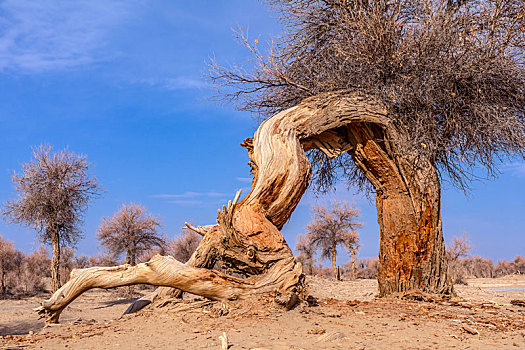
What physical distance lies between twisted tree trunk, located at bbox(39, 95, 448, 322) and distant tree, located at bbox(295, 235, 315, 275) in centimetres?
2883

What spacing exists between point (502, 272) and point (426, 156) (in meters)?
45.0

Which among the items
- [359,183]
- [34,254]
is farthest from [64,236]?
[34,254]

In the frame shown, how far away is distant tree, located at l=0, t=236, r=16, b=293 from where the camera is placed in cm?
2754

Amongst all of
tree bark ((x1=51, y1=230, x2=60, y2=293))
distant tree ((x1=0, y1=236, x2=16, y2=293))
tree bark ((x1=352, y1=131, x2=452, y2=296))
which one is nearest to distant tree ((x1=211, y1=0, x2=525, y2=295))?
tree bark ((x1=352, y1=131, x2=452, y2=296))

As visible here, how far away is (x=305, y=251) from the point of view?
3975 cm

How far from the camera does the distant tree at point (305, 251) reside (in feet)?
127

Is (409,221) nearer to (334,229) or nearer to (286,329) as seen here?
(286,329)

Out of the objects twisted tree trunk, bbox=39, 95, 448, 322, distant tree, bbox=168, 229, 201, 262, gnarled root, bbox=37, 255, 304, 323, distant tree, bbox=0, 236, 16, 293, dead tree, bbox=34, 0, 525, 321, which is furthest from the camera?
distant tree, bbox=168, 229, 201, 262

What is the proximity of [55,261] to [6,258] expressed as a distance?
14.1 meters

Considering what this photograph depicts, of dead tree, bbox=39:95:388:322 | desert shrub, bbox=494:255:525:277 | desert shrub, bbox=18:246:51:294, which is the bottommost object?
desert shrub, bbox=494:255:525:277

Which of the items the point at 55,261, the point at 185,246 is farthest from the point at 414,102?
the point at 185,246

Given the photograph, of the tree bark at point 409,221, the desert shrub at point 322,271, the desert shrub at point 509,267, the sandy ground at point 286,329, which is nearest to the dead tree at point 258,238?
the sandy ground at point 286,329

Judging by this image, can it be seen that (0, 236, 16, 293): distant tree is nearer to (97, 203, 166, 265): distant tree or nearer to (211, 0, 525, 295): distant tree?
(97, 203, 166, 265): distant tree

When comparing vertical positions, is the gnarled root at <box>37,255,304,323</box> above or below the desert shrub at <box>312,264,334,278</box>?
above
